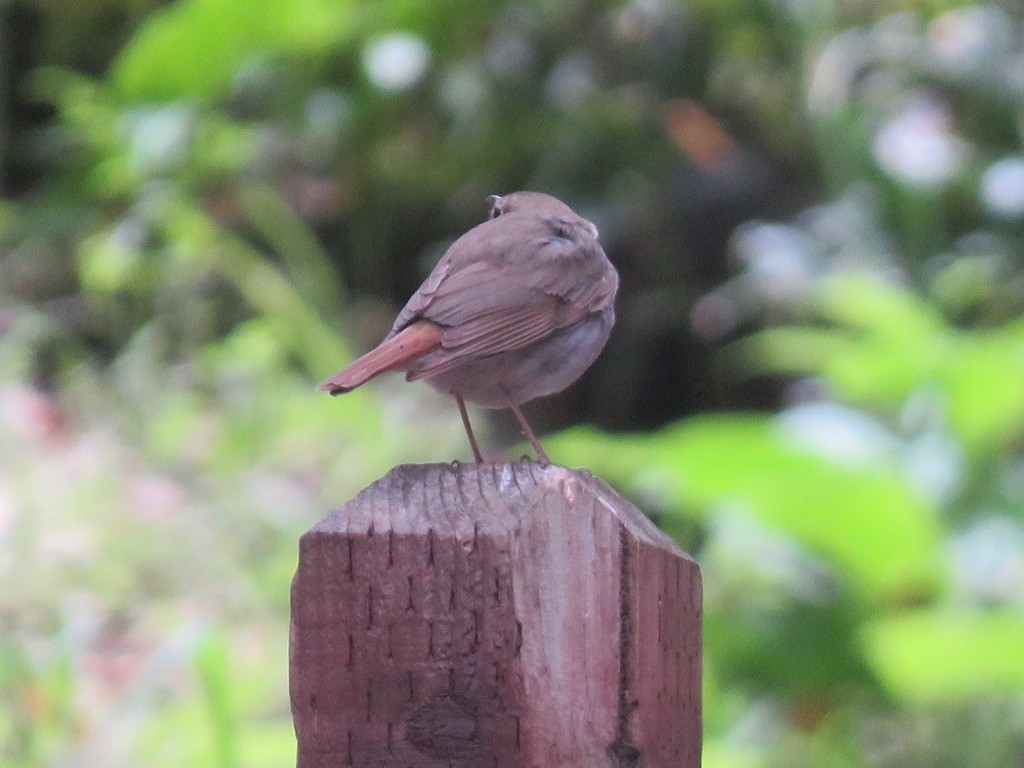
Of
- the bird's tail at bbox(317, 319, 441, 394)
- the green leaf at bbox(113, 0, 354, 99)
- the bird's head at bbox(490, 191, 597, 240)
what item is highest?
the green leaf at bbox(113, 0, 354, 99)

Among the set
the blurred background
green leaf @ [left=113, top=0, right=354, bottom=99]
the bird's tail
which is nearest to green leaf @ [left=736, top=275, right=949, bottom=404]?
the blurred background

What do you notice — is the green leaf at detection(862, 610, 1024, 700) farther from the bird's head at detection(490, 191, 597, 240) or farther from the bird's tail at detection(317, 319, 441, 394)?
the bird's tail at detection(317, 319, 441, 394)

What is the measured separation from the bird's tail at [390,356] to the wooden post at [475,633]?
0.36 meters

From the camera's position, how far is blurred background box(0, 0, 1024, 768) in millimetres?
3676

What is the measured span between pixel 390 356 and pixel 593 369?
5.76m

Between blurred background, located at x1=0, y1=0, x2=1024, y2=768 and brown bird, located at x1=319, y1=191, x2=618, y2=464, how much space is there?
1033mm

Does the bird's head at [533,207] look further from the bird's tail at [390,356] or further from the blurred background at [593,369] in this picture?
the blurred background at [593,369]

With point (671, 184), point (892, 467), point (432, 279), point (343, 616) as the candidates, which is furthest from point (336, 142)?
point (343, 616)

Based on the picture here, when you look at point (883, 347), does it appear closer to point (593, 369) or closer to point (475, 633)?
point (475, 633)

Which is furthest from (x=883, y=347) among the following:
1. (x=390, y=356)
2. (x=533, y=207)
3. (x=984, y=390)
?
(x=390, y=356)

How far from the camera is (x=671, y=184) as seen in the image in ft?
23.2

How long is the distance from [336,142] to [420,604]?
235 inches

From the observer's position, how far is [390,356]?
73.8 inches

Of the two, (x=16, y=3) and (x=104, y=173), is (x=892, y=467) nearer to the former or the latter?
(x=104, y=173)
